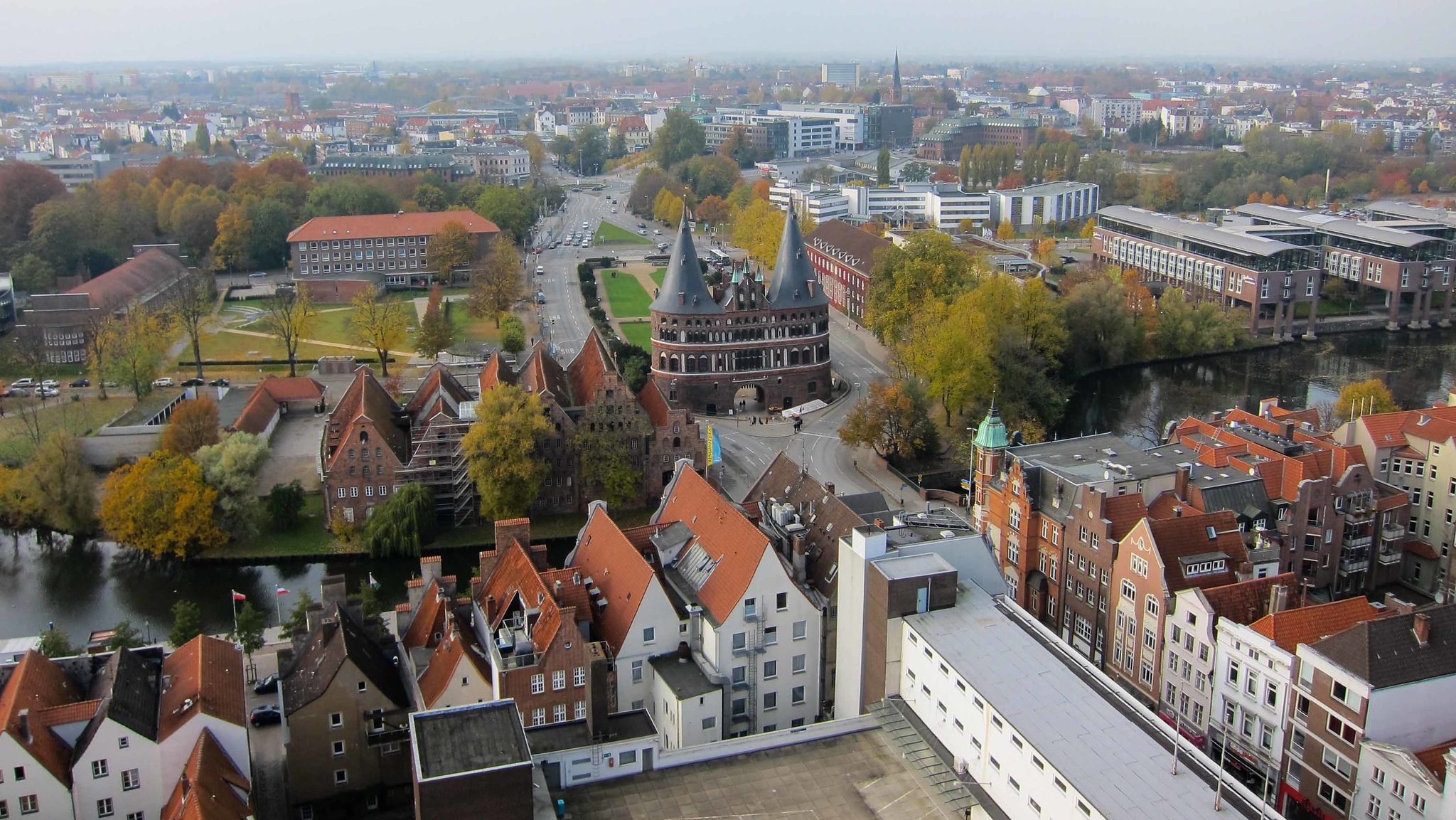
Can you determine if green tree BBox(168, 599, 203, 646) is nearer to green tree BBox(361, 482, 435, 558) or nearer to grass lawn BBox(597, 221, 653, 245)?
green tree BBox(361, 482, 435, 558)

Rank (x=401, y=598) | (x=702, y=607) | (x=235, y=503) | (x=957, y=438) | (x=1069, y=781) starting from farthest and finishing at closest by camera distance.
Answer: (x=957, y=438)
(x=235, y=503)
(x=401, y=598)
(x=702, y=607)
(x=1069, y=781)

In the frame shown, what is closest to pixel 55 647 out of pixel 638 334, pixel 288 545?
A: pixel 288 545

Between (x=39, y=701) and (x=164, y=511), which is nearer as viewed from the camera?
(x=39, y=701)

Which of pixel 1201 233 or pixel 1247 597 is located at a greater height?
pixel 1201 233

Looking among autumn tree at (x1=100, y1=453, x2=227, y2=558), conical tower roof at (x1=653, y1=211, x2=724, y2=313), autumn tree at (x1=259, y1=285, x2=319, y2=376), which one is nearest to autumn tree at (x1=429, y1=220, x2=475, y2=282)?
autumn tree at (x1=259, y1=285, x2=319, y2=376)

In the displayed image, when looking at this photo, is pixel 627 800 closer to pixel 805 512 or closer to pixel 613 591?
pixel 613 591

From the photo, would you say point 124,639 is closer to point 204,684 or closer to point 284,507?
point 204,684

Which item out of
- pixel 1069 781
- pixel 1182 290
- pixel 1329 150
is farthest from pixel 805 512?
pixel 1329 150
